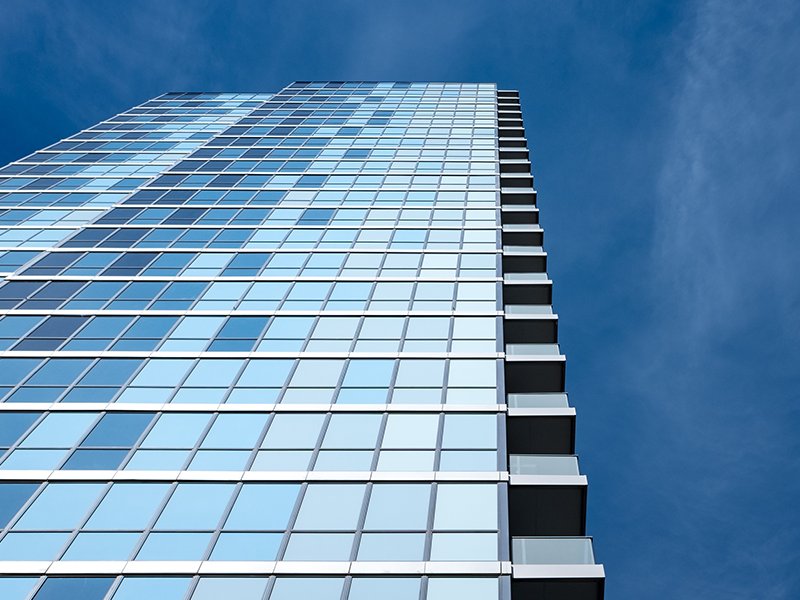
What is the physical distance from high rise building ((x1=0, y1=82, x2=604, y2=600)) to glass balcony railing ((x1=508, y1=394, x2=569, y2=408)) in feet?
0.35

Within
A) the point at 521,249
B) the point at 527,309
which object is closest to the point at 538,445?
the point at 527,309

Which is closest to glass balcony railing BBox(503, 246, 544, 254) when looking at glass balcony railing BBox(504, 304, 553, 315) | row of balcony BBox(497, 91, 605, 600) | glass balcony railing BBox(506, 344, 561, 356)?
row of balcony BBox(497, 91, 605, 600)

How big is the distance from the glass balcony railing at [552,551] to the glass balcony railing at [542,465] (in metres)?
2.77

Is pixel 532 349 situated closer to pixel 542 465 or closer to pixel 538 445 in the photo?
pixel 538 445

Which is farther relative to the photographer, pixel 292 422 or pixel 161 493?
pixel 292 422

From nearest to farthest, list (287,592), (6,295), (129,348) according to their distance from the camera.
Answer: (287,592)
(129,348)
(6,295)

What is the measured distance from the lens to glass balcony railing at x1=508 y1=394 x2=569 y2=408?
27.2 m

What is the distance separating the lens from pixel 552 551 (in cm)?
2077

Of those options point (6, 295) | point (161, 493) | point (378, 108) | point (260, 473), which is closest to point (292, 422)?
point (260, 473)

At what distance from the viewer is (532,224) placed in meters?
43.2

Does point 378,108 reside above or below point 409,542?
above

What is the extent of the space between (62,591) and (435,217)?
88.1ft

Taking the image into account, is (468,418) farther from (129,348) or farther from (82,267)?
(82,267)

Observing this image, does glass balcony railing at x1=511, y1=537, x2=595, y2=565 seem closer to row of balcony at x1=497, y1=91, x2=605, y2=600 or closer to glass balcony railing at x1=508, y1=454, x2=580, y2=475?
row of balcony at x1=497, y1=91, x2=605, y2=600
